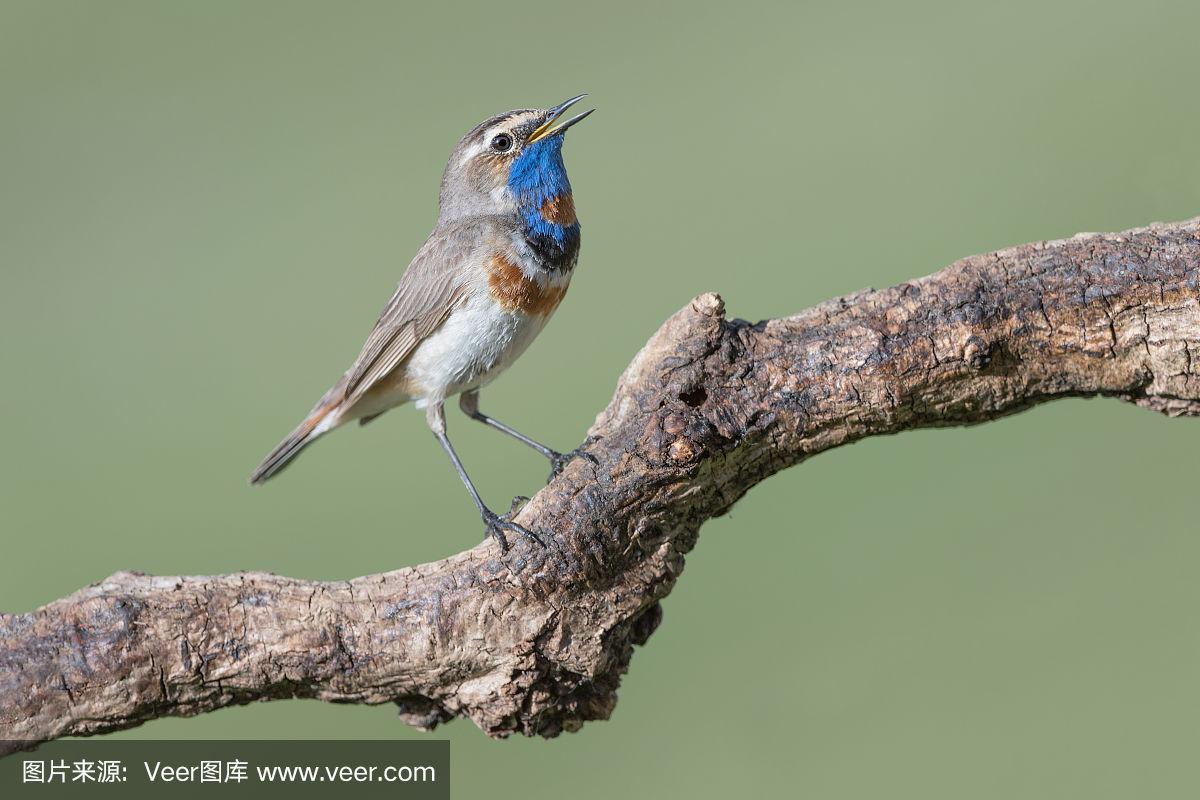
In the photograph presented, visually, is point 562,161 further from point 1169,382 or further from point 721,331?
point 1169,382

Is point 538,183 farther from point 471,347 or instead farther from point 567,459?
point 567,459

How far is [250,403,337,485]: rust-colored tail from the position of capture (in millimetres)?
5695

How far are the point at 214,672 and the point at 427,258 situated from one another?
217 cm

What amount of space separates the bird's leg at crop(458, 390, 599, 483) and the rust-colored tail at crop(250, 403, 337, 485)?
0.69 metres

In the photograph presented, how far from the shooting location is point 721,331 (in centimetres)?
→ 413

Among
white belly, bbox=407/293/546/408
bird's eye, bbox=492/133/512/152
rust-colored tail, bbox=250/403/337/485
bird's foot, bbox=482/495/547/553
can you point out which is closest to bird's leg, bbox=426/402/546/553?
bird's foot, bbox=482/495/547/553

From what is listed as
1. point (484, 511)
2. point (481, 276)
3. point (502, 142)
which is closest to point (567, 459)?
point (484, 511)

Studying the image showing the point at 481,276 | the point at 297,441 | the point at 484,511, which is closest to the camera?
the point at 484,511

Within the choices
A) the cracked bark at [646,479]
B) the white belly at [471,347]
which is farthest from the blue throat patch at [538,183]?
the cracked bark at [646,479]

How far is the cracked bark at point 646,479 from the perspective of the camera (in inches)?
156

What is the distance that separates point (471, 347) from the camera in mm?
5133

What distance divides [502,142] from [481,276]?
0.69 meters

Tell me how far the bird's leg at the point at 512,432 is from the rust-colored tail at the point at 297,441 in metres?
0.69

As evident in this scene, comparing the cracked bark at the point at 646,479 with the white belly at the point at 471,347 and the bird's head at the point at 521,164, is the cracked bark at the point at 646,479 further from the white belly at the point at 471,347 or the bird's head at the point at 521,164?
the bird's head at the point at 521,164
